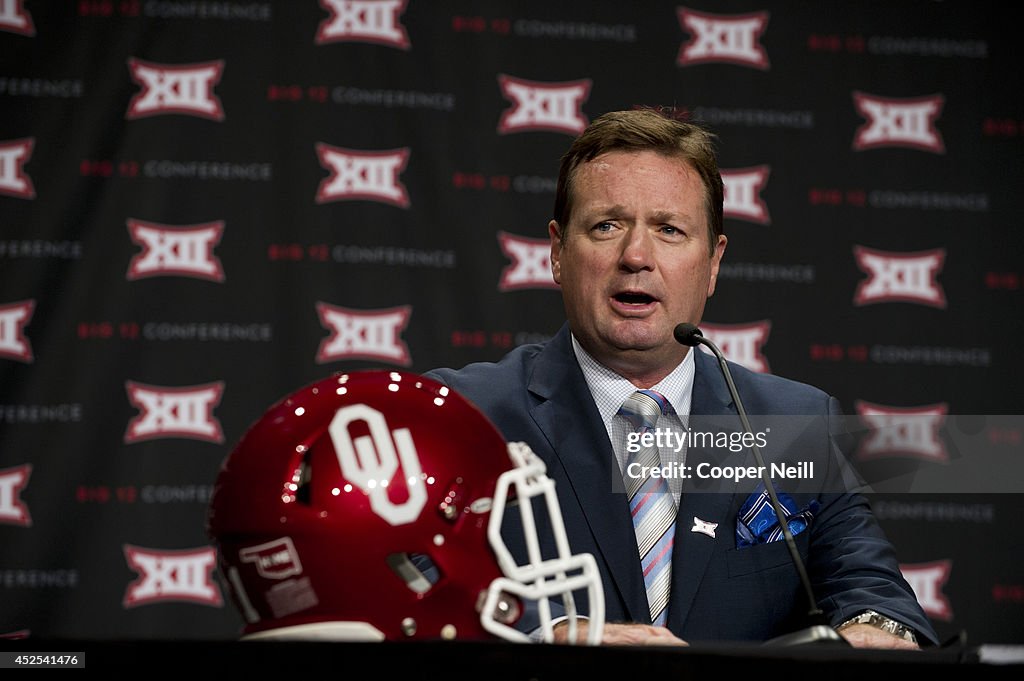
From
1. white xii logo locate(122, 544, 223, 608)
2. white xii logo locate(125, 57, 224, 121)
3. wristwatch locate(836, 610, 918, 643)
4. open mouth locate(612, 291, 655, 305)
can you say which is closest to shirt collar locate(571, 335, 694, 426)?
open mouth locate(612, 291, 655, 305)

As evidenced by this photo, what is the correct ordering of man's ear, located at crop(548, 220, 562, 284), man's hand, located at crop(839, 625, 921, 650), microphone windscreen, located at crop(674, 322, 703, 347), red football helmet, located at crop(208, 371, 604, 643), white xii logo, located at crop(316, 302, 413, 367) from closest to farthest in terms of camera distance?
1. red football helmet, located at crop(208, 371, 604, 643)
2. man's hand, located at crop(839, 625, 921, 650)
3. microphone windscreen, located at crop(674, 322, 703, 347)
4. man's ear, located at crop(548, 220, 562, 284)
5. white xii logo, located at crop(316, 302, 413, 367)

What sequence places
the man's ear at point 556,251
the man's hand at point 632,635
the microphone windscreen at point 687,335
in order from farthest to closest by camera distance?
the man's ear at point 556,251 → the microphone windscreen at point 687,335 → the man's hand at point 632,635

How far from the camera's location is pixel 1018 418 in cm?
302

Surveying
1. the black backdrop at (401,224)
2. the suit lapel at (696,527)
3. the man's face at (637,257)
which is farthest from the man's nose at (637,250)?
the black backdrop at (401,224)

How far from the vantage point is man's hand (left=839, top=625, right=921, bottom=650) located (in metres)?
1.39

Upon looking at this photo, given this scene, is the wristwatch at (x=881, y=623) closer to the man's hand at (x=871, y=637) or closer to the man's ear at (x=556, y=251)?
the man's hand at (x=871, y=637)

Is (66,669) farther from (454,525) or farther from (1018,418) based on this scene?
(1018,418)

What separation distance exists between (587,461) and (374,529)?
65 centimetres

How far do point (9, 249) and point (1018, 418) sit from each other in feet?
9.78

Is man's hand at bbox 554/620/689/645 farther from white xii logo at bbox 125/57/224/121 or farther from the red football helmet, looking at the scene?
white xii logo at bbox 125/57/224/121

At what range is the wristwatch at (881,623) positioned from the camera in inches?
55.9

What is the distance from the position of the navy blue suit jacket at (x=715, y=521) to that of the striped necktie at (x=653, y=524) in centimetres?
2

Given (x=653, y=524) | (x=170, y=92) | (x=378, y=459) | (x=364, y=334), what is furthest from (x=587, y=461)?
(x=170, y=92)

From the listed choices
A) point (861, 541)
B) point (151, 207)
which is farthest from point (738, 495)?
point (151, 207)
